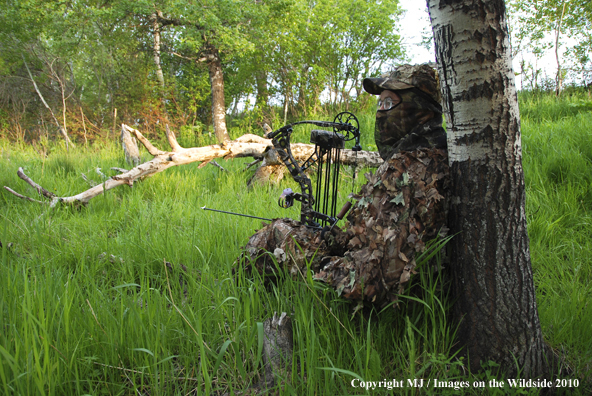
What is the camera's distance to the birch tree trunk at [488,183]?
4.71ft

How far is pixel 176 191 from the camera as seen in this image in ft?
A: 15.2

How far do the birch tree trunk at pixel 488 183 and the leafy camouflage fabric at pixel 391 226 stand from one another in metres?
0.12

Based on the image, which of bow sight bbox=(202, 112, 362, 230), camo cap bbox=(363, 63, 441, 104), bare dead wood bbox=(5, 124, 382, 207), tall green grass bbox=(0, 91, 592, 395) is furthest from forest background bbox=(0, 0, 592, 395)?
camo cap bbox=(363, 63, 441, 104)

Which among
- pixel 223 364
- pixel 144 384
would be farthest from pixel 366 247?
pixel 144 384

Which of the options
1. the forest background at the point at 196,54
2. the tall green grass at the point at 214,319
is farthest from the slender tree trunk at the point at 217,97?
the tall green grass at the point at 214,319

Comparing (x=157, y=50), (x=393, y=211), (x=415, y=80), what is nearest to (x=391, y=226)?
(x=393, y=211)

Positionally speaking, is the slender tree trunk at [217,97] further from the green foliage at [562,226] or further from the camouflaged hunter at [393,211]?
the camouflaged hunter at [393,211]

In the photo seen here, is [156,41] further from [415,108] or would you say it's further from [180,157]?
[415,108]

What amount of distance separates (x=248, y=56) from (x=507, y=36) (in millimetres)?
12428

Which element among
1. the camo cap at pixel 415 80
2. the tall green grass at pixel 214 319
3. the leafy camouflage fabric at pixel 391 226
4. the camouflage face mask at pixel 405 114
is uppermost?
the camo cap at pixel 415 80

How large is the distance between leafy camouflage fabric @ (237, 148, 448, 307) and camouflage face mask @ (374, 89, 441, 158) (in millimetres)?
210

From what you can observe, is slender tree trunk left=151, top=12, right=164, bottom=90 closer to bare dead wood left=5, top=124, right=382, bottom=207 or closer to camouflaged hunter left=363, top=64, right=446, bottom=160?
bare dead wood left=5, top=124, right=382, bottom=207

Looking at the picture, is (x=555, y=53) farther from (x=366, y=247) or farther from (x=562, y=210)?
(x=366, y=247)

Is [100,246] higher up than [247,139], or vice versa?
[247,139]
